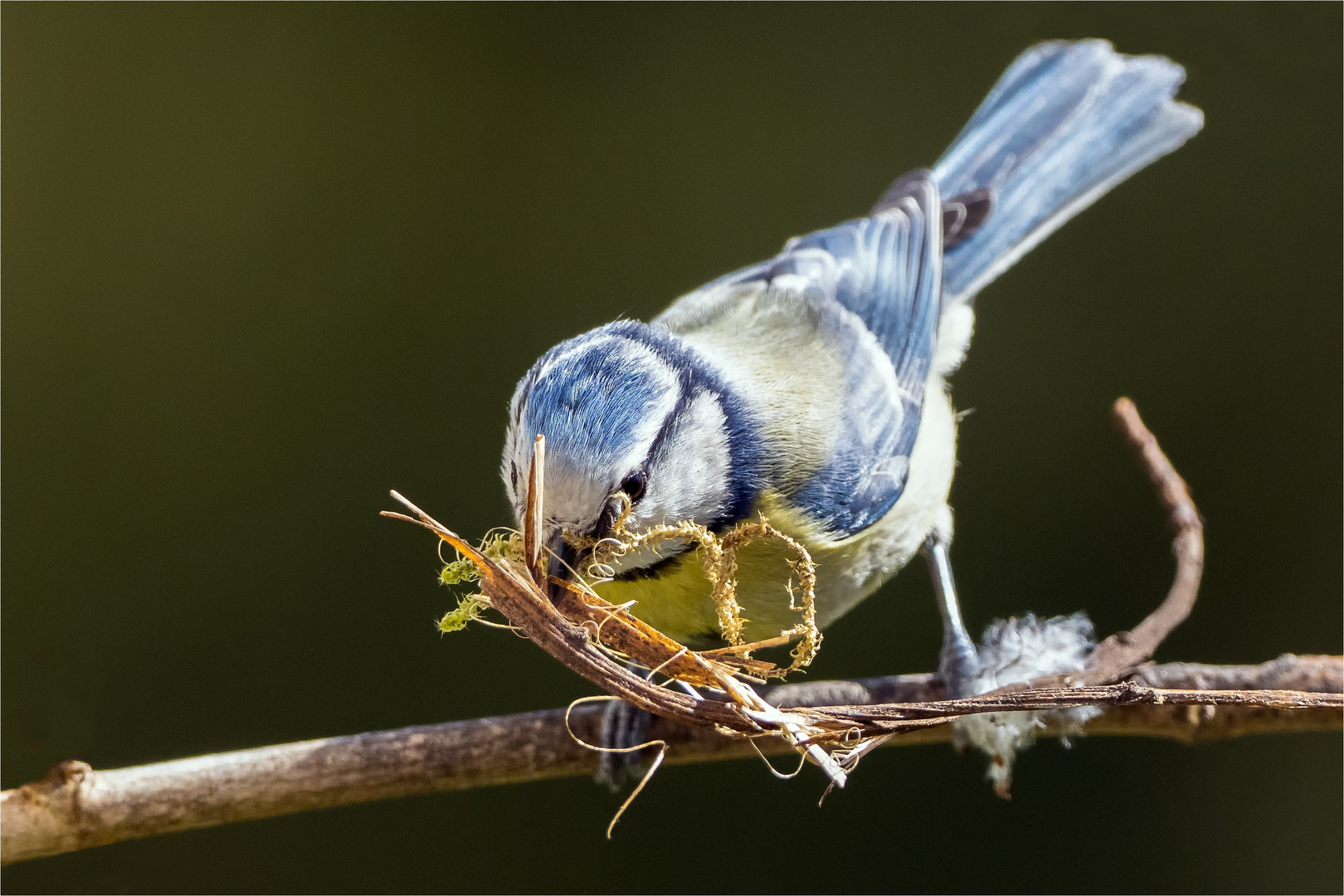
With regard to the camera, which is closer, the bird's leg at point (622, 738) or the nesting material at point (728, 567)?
the nesting material at point (728, 567)

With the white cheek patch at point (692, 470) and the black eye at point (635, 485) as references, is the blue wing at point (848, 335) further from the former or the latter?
the black eye at point (635, 485)

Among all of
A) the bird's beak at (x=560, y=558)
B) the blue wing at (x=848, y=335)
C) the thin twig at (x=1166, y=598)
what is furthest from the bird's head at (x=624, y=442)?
the thin twig at (x=1166, y=598)

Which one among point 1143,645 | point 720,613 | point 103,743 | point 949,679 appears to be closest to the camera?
point 720,613

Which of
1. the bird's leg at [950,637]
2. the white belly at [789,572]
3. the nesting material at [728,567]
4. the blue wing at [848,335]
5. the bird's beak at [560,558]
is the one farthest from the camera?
the bird's leg at [950,637]

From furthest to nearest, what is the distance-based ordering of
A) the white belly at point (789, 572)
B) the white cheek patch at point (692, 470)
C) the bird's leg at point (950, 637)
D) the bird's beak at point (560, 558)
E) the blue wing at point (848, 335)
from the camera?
the bird's leg at point (950, 637)
the blue wing at point (848, 335)
the white belly at point (789, 572)
the white cheek patch at point (692, 470)
the bird's beak at point (560, 558)

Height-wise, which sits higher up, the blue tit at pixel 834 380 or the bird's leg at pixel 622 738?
the blue tit at pixel 834 380

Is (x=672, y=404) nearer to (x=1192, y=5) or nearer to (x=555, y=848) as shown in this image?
(x=555, y=848)

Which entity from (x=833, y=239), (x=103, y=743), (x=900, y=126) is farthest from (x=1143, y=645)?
(x=103, y=743)
